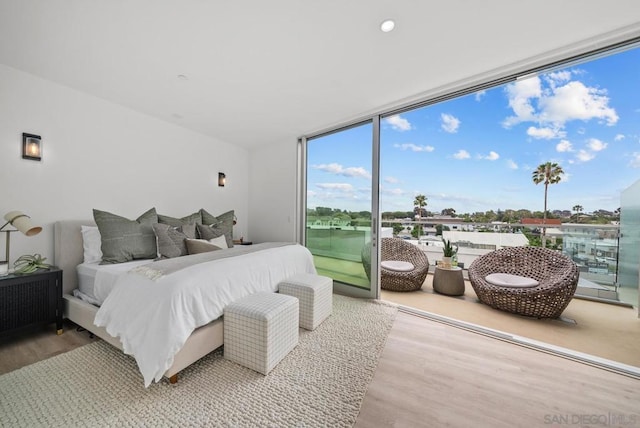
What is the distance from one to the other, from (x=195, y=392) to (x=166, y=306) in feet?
2.02

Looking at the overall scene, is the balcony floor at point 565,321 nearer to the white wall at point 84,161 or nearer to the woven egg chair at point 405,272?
the woven egg chair at point 405,272

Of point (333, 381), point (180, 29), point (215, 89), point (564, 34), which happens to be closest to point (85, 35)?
point (180, 29)

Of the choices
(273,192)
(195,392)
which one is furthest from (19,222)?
(273,192)

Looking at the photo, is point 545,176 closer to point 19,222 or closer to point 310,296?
point 310,296

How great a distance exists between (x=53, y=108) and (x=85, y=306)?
2.19 m

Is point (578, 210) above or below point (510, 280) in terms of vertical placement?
above

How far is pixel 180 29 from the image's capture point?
5.72ft

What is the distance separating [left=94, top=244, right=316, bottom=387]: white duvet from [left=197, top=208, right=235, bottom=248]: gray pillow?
4.65 ft

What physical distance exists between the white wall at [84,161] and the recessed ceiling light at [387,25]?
3353 millimetres

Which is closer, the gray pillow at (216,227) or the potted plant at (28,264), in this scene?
the potted plant at (28,264)

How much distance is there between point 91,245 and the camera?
252 cm

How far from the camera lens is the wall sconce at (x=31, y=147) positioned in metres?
2.27

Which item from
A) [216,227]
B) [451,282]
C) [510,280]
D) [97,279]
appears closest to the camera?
[97,279]

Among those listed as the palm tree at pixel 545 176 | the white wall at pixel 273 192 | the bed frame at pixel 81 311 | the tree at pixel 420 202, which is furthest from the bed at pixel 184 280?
the palm tree at pixel 545 176
